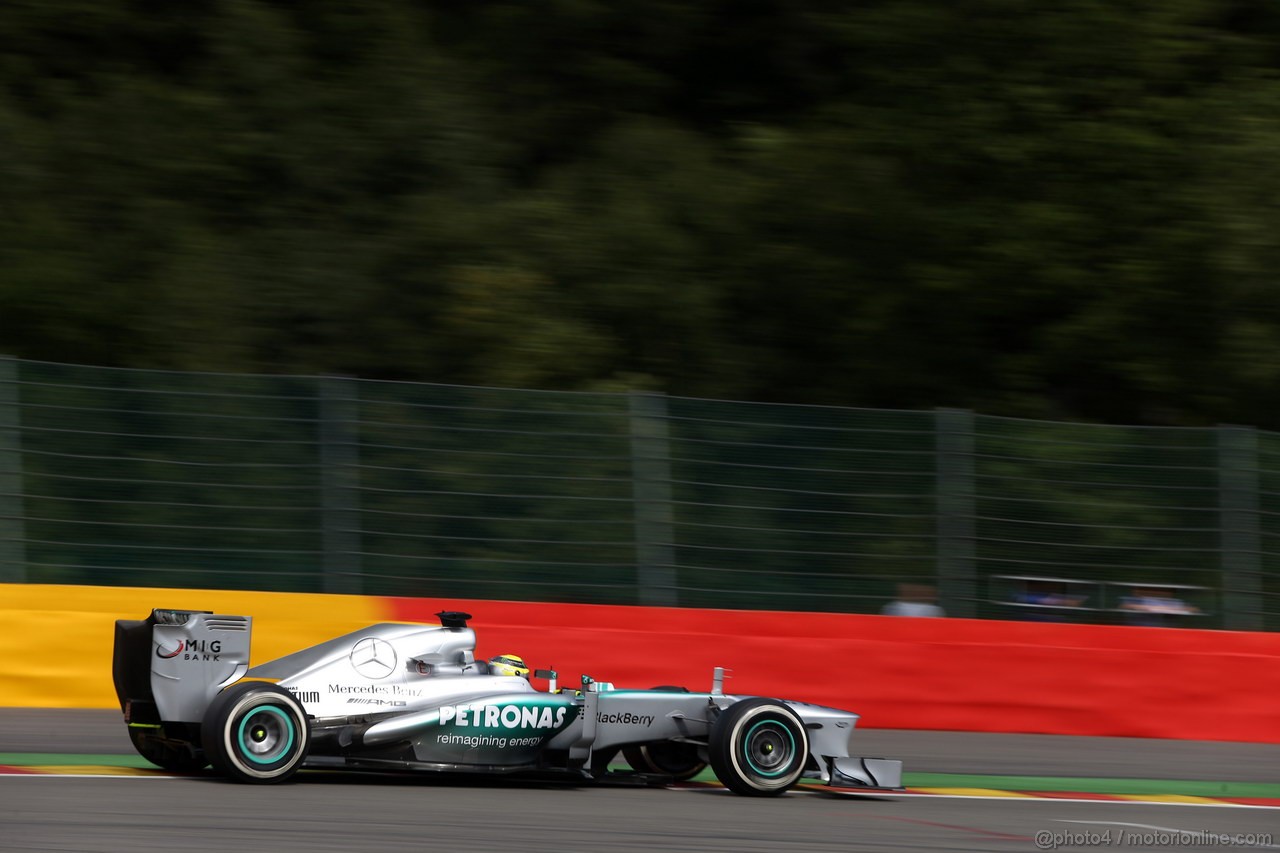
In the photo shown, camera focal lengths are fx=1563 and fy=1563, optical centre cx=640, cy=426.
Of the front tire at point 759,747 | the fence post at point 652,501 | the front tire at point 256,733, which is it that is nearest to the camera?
the front tire at point 256,733

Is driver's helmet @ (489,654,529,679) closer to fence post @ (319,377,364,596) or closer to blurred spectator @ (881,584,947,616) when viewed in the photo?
fence post @ (319,377,364,596)

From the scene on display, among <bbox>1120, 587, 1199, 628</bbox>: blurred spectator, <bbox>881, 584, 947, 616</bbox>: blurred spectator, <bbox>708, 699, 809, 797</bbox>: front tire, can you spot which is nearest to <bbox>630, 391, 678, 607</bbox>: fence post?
<bbox>881, 584, 947, 616</bbox>: blurred spectator

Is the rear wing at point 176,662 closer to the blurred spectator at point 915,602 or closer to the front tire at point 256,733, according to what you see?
the front tire at point 256,733

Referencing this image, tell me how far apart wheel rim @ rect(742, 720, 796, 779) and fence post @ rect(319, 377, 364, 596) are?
3693mm

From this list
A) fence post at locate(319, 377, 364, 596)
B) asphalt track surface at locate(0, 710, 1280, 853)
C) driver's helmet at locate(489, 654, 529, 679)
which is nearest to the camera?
asphalt track surface at locate(0, 710, 1280, 853)

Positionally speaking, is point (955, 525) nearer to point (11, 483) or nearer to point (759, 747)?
point (759, 747)

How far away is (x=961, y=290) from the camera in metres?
15.4

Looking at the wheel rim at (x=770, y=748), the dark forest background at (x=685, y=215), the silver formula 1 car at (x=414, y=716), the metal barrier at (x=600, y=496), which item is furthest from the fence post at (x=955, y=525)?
the dark forest background at (x=685, y=215)

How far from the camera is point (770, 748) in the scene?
784cm

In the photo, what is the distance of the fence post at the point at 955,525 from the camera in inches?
431

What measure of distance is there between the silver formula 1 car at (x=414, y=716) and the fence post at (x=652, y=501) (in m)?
2.64

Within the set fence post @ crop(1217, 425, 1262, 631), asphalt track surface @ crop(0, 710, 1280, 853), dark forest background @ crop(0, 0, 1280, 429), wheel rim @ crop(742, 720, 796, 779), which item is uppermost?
dark forest background @ crop(0, 0, 1280, 429)

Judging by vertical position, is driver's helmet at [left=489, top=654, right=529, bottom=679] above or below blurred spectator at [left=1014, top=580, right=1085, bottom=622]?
below

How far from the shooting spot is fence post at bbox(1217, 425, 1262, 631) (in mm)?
11062
